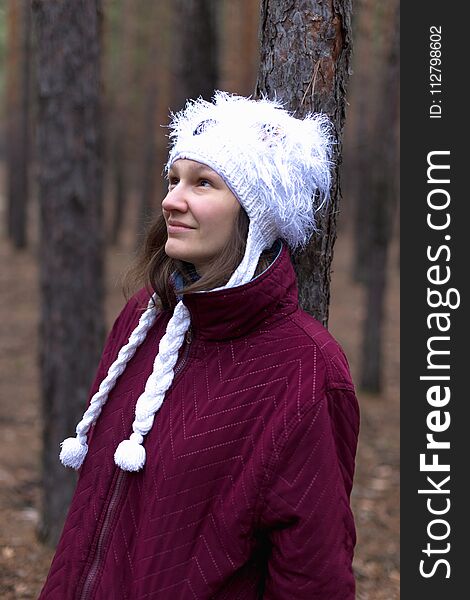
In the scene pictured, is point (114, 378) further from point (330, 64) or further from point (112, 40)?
point (112, 40)

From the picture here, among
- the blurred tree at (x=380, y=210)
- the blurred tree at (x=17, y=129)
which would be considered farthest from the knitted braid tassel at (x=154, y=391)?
the blurred tree at (x=17, y=129)

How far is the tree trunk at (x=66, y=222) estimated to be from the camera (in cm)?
475

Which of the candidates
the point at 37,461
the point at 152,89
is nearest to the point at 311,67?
the point at 37,461

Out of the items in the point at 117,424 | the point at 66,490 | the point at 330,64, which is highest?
the point at 330,64

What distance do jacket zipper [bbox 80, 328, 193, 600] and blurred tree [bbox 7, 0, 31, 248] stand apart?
16.6 metres

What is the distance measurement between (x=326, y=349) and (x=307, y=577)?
24.2 inches

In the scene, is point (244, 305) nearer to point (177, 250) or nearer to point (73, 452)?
point (177, 250)

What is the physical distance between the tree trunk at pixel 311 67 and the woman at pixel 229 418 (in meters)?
0.27

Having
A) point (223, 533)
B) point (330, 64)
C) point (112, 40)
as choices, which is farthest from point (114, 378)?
point (112, 40)

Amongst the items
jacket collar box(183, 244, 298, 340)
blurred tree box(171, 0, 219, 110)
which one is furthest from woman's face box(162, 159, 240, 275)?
blurred tree box(171, 0, 219, 110)

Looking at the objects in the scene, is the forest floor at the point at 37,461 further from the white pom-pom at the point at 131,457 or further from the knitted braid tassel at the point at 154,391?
the white pom-pom at the point at 131,457

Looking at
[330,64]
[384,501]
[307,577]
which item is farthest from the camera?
[384,501]

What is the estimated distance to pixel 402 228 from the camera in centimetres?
641

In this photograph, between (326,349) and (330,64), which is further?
(330,64)
